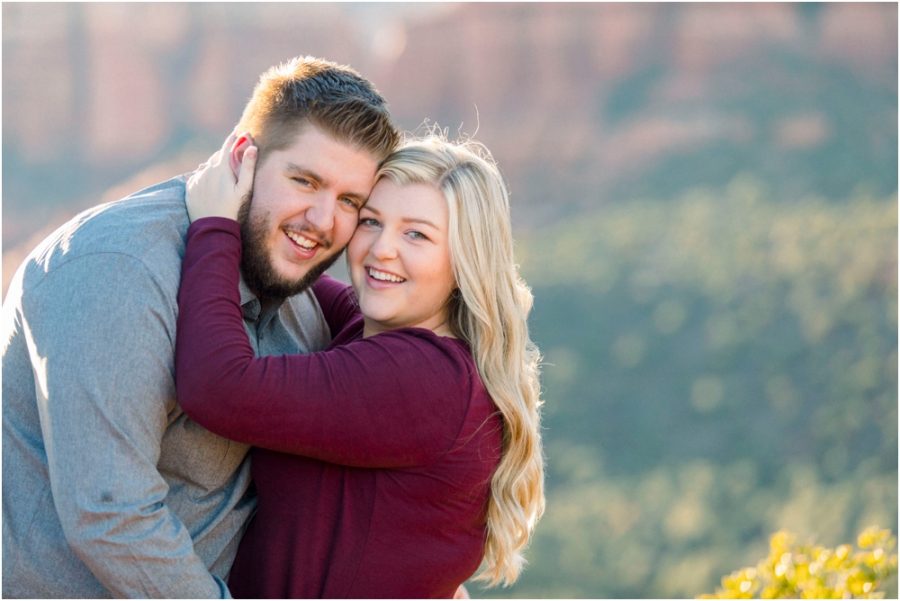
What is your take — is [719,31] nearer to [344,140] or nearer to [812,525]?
[812,525]

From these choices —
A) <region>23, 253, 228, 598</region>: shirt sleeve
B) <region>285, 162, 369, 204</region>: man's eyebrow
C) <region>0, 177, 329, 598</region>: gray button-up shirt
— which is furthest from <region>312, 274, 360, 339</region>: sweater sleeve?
<region>23, 253, 228, 598</region>: shirt sleeve

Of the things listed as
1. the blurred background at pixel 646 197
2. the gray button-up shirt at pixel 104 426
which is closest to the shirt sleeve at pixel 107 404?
the gray button-up shirt at pixel 104 426

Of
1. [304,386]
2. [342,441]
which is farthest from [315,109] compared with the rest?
[342,441]

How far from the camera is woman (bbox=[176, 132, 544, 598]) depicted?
2371 mm

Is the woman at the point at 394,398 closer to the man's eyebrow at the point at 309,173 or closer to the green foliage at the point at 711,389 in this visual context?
the man's eyebrow at the point at 309,173

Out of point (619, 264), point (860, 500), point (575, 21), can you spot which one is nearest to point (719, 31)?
point (575, 21)

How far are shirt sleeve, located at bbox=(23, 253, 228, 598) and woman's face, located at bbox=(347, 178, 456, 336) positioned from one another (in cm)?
65

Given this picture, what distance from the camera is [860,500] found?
56.1 feet

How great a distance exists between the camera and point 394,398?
8.09 feet

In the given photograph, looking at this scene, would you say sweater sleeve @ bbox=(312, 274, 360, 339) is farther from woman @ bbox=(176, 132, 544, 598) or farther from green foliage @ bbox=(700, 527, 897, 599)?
green foliage @ bbox=(700, 527, 897, 599)

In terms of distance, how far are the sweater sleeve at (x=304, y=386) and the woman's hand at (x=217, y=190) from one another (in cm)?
5

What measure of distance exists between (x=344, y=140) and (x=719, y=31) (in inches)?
1389

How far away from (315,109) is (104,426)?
0.97m

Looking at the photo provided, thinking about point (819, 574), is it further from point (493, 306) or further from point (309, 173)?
point (309, 173)
